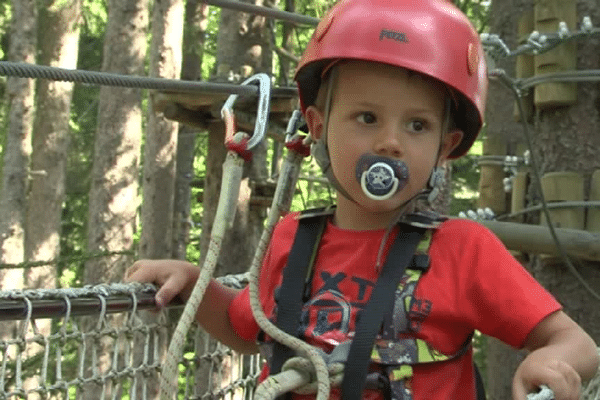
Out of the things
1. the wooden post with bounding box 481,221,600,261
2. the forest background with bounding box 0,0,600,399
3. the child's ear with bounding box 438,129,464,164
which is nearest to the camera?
the child's ear with bounding box 438,129,464,164

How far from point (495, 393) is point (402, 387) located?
3.52 meters

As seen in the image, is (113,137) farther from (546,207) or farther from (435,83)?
(435,83)

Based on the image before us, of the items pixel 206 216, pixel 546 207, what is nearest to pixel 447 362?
pixel 546 207

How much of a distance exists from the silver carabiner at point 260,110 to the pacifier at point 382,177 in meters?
0.30

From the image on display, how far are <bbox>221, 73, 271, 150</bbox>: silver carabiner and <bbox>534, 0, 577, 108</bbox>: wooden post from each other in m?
1.64

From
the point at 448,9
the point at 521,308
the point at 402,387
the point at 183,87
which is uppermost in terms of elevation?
the point at 448,9

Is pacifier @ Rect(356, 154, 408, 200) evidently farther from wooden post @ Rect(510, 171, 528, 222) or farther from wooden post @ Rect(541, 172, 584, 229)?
wooden post @ Rect(510, 171, 528, 222)

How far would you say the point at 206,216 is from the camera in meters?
9.28

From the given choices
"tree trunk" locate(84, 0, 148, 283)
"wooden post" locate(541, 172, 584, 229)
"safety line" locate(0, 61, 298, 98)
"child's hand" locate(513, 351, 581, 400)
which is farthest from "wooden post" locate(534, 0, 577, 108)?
"tree trunk" locate(84, 0, 148, 283)

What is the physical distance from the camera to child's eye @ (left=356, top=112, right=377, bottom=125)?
7.45 feet

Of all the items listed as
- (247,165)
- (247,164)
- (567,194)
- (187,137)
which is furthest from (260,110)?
(187,137)

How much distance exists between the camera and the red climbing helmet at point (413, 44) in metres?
2.26

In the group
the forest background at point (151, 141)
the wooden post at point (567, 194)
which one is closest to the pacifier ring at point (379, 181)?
the wooden post at point (567, 194)

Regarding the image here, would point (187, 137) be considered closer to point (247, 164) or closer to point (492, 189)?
point (247, 164)
